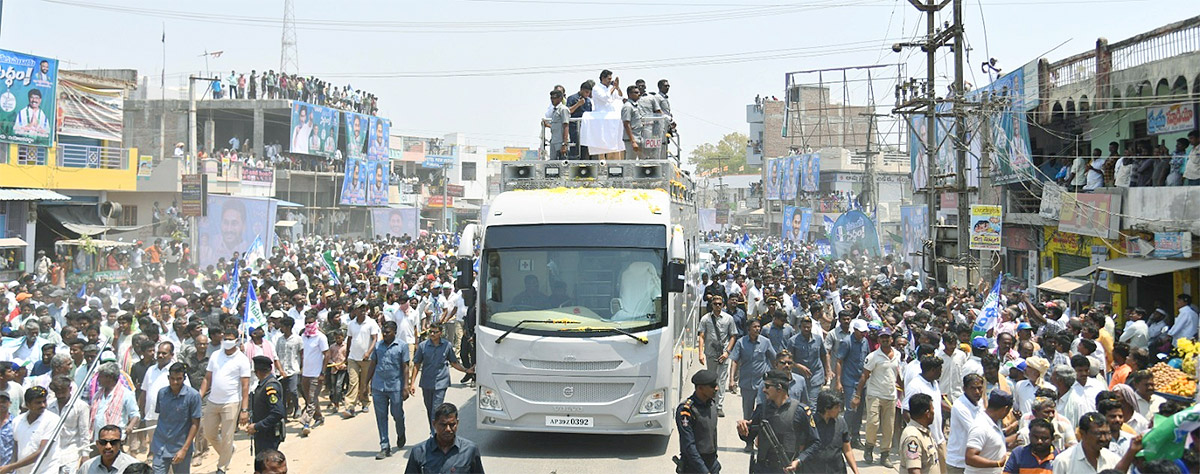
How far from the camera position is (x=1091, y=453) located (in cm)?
579

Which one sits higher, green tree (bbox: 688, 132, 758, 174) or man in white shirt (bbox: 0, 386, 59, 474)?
green tree (bbox: 688, 132, 758, 174)

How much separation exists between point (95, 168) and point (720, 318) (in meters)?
24.4

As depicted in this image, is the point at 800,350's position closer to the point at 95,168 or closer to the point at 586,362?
the point at 586,362

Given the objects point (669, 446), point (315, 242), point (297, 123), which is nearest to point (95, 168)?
point (315, 242)

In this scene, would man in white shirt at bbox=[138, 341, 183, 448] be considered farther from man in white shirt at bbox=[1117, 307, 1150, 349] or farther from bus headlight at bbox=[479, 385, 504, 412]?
man in white shirt at bbox=[1117, 307, 1150, 349]

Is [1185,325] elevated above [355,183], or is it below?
below

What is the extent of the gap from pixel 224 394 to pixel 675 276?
14.3 ft

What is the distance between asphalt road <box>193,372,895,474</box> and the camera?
9.88 m

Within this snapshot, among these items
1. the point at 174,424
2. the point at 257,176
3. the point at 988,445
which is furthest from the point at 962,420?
the point at 257,176

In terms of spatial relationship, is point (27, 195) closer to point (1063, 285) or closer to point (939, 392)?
point (1063, 285)

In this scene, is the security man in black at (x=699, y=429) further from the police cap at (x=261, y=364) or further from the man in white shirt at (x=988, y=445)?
the police cap at (x=261, y=364)

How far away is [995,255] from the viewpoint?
78.5 ft

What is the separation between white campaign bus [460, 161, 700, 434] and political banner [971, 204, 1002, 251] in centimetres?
949

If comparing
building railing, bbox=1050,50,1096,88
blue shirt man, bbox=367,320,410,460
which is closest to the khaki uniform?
blue shirt man, bbox=367,320,410,460
